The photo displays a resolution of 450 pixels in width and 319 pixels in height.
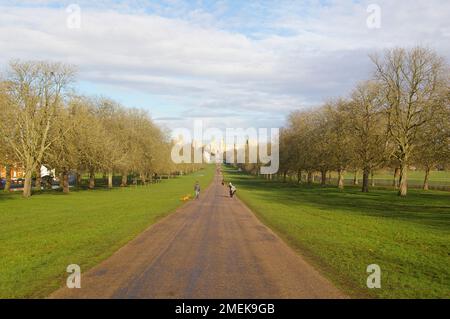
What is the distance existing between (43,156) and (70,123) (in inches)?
199

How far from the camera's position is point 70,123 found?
49.3 meters

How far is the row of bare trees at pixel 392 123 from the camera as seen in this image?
40.6 m

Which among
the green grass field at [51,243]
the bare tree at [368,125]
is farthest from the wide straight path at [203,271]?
the bare tree at [368,125]

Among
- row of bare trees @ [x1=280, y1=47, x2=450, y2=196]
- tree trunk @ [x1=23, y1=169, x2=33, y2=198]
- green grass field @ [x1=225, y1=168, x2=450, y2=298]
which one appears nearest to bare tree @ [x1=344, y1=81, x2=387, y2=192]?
row of bare trees @ [x1=280, y1=47, x2=450, y2=196]

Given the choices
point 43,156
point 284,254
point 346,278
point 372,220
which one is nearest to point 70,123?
point 43,156

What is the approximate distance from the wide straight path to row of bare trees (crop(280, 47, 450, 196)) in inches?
1078

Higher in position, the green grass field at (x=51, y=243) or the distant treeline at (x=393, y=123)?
the distant treeline at (x=393, y=123)

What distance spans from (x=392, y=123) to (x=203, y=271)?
45016mm

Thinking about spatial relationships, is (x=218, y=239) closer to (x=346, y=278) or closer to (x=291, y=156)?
(x=346, y=278)

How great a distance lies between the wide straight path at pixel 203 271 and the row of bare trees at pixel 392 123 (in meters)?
27.4

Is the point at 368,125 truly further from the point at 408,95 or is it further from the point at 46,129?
the point at 46,129

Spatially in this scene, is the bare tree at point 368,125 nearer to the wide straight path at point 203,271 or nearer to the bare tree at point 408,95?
the bare tree at point 408,95

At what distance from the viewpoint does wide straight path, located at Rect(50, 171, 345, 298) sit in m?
9.28

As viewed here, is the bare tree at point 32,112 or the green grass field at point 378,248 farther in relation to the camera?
the bare tree at point 32,112
